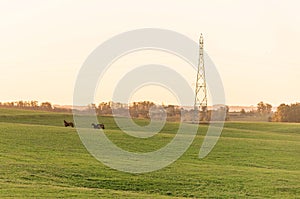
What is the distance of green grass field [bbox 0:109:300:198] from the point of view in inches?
1016

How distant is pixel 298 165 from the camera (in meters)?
40.9

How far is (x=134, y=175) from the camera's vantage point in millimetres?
30344

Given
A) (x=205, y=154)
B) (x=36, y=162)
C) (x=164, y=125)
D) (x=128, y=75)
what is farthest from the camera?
(x=164, y=125)

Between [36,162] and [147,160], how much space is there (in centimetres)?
815

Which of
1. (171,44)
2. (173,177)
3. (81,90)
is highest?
(171,44)

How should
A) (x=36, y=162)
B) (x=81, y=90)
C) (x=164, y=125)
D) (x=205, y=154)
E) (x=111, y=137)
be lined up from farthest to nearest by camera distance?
(x=164, y=125) < (x=111, y=137) < (x=205, y=154) < (x=36, y=162) < (x=81, y=90)

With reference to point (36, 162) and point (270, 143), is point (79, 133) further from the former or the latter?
point (36, 162)

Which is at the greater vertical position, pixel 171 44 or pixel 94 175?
pixel 171 44

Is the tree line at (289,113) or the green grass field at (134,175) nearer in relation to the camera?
the green grass field at (134,175)

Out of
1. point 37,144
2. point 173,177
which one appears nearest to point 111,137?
point 37,144

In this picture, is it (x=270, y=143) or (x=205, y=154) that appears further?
(x=270, y=143)

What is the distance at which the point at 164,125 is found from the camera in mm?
73375

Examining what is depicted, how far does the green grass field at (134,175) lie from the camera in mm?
25797

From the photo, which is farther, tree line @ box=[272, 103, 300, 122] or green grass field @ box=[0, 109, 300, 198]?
tree line @ box=[272, 103, 300, 122]
